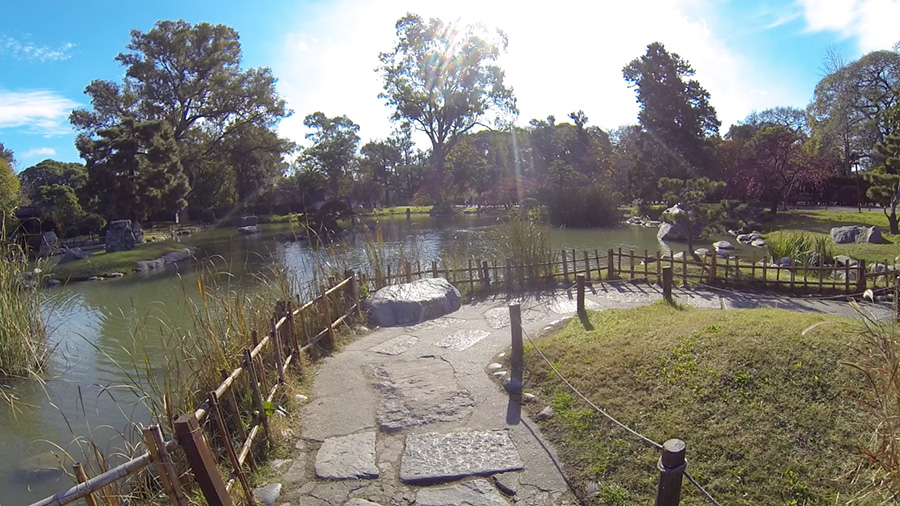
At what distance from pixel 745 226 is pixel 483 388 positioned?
17.9 m

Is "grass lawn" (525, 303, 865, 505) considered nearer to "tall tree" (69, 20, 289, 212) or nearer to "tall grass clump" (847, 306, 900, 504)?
"tall grass clump" (847, 306, 900, 504)

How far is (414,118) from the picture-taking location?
3575 cm

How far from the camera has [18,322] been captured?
5.61m

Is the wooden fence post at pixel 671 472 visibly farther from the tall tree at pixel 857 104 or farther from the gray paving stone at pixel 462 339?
the tall tree at pixel 857 104

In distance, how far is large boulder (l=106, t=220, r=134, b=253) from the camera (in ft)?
61.7

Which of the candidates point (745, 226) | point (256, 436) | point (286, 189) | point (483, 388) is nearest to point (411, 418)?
point (483, 388)

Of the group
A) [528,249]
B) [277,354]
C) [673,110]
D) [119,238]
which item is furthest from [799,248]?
[119,238]

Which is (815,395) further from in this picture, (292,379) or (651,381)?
(292,379)

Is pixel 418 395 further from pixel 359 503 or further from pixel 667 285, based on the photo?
pixel 667 285

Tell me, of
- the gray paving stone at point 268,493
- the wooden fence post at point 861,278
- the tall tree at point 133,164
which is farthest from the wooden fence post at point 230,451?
the tall tree at point 133,164

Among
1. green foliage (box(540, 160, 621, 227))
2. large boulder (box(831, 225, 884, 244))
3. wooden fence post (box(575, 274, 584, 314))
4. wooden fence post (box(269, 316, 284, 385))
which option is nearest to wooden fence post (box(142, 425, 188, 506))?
wooden fence post (box(269, 316, 284, 385))

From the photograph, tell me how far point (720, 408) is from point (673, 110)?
86.1 ft

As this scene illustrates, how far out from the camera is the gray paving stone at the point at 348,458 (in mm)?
3130

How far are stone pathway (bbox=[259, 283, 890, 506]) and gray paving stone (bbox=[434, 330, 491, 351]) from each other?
1cm
